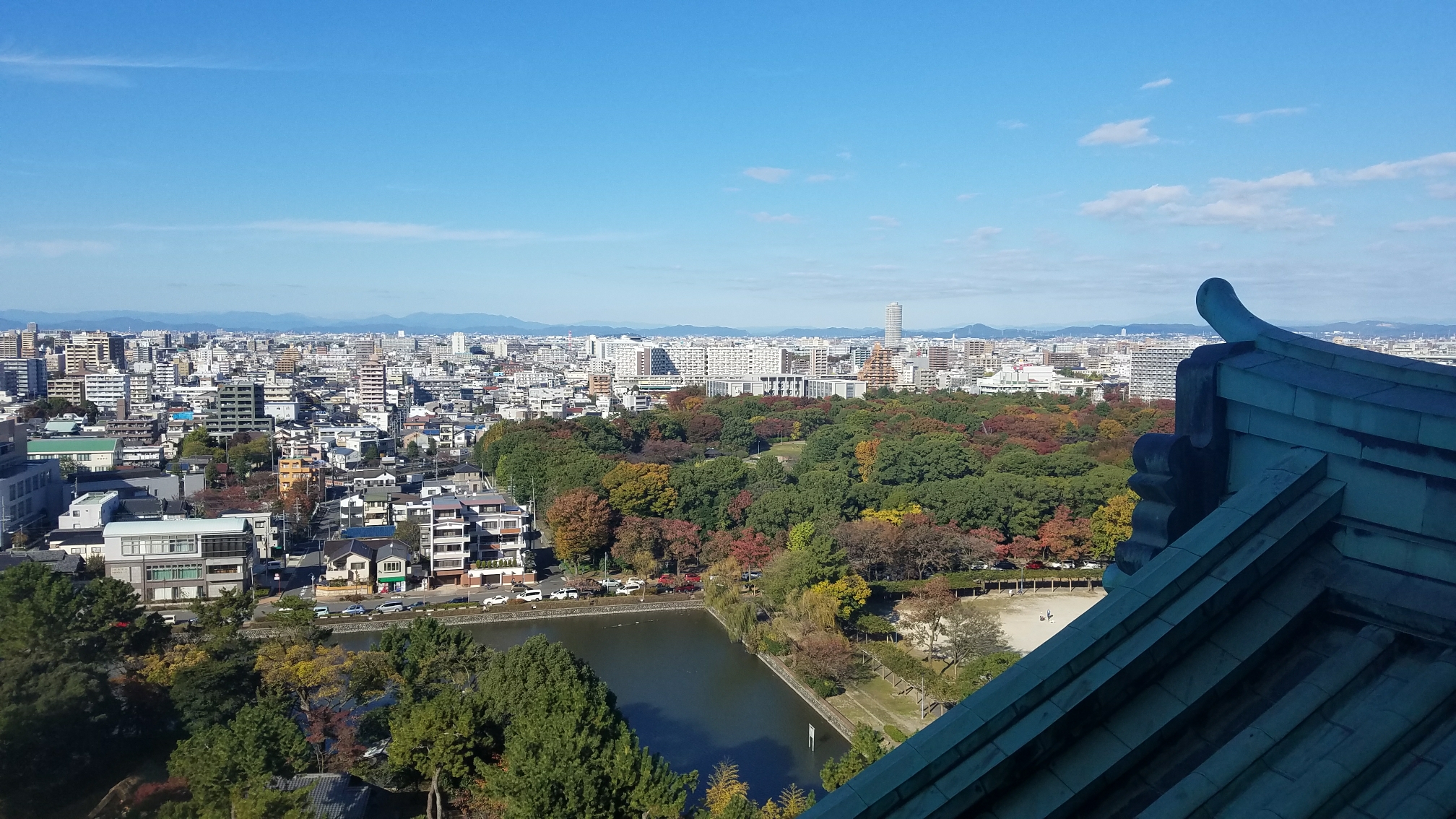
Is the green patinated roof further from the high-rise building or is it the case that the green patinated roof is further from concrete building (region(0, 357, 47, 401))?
the high-rise building

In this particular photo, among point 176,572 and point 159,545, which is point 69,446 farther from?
point 176,572

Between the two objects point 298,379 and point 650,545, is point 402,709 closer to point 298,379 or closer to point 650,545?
point 650,545

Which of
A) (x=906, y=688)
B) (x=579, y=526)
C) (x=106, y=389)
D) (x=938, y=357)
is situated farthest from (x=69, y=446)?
(x=938, y=357)

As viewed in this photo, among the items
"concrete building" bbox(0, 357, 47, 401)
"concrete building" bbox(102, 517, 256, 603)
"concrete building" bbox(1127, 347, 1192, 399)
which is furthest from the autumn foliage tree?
"concrete building" bbox(0, 357, 47, 401)

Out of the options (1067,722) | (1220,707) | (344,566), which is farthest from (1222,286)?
(344,566)

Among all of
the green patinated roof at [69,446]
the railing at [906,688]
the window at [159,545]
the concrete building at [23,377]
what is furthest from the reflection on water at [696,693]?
the concrete building at [23,377]

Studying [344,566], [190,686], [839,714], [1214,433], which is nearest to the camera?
[1214,433]

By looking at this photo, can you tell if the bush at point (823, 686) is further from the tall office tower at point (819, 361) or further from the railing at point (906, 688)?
the tall office tower at point (819, 361)
